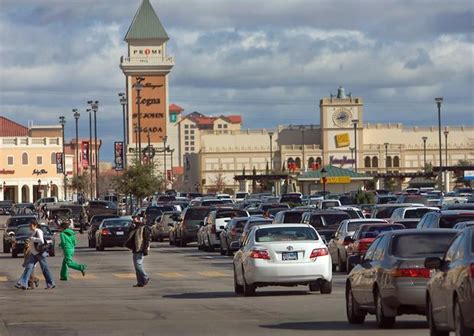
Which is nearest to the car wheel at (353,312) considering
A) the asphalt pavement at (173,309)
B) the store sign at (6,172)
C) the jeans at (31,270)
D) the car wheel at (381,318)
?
the asphalt pavement at (173,309)

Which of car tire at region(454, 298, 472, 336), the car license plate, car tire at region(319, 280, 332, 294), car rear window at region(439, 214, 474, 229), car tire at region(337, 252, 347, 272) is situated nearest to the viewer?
car tire at region(454, 298, 472, 336)

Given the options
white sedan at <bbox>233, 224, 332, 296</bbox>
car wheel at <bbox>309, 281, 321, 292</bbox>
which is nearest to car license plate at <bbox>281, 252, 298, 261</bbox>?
white sedan at <bbox>233, 224, 332, 296</bbox>

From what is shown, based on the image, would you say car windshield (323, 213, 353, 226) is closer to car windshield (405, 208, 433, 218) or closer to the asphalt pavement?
car windshield (405, 208, 433, 218)

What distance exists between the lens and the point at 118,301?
27.1 m

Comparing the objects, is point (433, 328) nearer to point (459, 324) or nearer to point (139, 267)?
point (459, 324)

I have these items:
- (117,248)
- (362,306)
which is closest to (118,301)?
(362,306)

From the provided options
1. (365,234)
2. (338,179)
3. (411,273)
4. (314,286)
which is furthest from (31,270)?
(338,179)

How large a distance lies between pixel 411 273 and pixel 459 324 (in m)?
4.07

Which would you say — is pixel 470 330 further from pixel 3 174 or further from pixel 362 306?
pixel 3 174

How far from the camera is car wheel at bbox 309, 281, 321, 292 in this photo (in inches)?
1091

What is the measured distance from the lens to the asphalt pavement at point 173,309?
20375 millimetres

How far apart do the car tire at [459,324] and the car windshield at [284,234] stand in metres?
12.4

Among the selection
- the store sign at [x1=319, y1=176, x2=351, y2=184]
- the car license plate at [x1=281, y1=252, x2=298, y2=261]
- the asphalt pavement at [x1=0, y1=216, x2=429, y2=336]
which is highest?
the store sign at [x1=319, y1=176, x2=351, y2=184]

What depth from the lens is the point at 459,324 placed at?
15.2 meters
